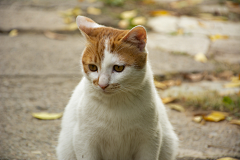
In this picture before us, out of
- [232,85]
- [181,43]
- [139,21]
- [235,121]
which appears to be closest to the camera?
[235,121]

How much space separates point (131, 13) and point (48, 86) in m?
2.69

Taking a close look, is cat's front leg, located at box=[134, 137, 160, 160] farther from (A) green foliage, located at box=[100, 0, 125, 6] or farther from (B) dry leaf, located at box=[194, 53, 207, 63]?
(A) green foliage, located at box=[100, 0, 125, 6]

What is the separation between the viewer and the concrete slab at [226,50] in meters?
4.22

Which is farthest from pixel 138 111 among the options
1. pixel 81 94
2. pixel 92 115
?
pixel 81 94

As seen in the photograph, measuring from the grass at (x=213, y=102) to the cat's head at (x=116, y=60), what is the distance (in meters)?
1.51

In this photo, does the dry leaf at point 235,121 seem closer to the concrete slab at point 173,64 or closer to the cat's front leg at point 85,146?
the concrete slab at point 173,64

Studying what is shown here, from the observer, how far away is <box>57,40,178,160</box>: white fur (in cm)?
181

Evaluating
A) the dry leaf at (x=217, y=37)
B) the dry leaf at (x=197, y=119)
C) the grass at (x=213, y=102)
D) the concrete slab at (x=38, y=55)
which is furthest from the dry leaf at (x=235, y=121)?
the dry leaf at (x=217, y=37)

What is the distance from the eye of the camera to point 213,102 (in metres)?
3.11

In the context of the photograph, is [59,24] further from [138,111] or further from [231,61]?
[138,111]

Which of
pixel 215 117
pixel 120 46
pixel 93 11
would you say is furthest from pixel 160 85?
pixel 93 11

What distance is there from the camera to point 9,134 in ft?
8.38

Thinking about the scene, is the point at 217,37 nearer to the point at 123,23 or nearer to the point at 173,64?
the point at 173,64

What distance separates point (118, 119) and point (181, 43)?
10.5ft
